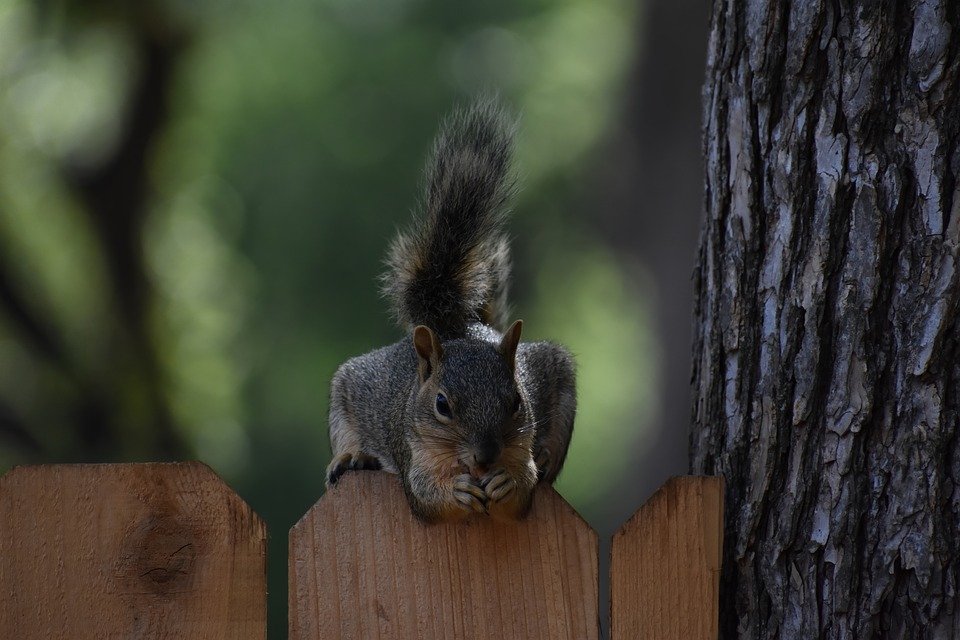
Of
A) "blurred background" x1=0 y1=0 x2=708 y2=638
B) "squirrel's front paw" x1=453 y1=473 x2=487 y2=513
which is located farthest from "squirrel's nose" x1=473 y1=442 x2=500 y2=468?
"blurred background" x1=0 y1=0 x2=708 y2=638

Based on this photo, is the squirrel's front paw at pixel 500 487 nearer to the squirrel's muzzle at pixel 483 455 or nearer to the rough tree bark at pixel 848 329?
the squirrel's muzzle at pixel 483 455

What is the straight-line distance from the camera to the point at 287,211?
4723mm

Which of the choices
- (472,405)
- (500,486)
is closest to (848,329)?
(500,486)

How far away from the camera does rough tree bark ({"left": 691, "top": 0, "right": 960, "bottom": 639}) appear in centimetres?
156

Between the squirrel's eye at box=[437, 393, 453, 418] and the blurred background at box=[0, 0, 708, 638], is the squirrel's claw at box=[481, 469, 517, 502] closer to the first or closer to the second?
the squirrel's eye at box=[437, 393, 453, 418]

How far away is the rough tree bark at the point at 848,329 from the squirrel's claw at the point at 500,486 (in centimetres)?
35

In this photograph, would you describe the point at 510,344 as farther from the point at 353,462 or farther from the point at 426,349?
the point at 353,462

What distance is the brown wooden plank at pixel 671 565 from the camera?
1588 mm

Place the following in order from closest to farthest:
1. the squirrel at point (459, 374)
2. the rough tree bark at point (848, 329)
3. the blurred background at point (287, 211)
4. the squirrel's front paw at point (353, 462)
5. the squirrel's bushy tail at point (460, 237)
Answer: the rough tree bark at point (848, 329)
the squirrel at point (459, 374)
the squirrel's bushy tail at point (460, 237)
the squirrel's front paw at point (353, 462)
the blurred background at point (287, 211)

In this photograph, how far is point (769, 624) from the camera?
1.66m

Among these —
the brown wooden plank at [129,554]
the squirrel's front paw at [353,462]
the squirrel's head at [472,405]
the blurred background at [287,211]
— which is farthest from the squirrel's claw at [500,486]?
the blurred background at [287,211]

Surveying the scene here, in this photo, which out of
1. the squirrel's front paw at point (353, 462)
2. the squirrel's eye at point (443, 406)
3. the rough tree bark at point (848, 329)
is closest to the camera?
the rough tree bark at point (848, 329)

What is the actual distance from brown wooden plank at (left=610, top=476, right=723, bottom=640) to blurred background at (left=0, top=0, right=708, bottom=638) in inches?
73.7

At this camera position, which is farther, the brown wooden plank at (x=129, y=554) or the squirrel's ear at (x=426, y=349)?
the squirrel's ear at (x=426, y=349)
